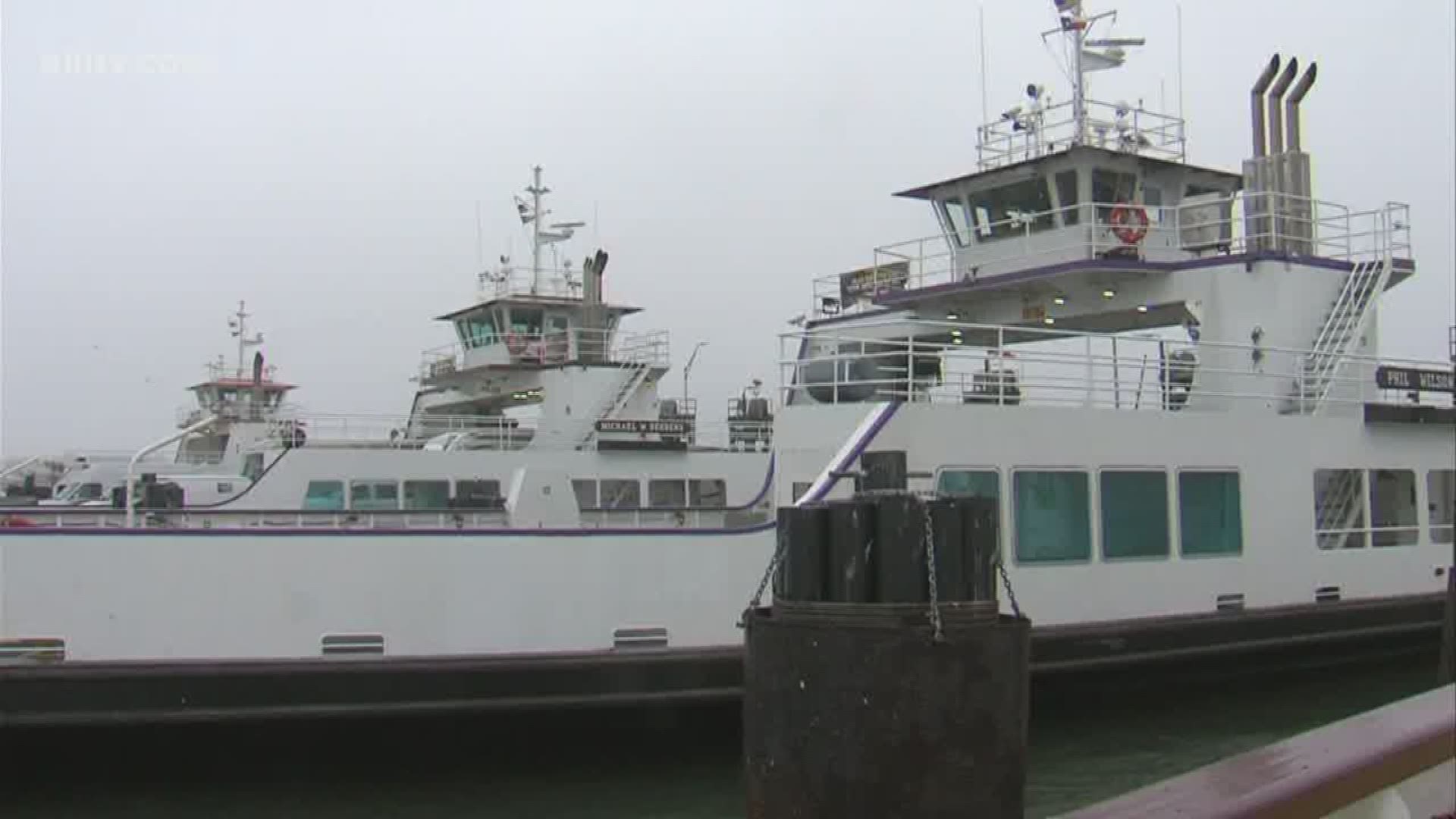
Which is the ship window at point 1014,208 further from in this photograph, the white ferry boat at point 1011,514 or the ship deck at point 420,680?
the ship deck at point 420,680

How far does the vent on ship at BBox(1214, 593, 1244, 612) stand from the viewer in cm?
1130

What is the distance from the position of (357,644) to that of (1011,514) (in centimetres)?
506

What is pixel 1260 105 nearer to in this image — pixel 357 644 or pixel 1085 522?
pixel 1085 522

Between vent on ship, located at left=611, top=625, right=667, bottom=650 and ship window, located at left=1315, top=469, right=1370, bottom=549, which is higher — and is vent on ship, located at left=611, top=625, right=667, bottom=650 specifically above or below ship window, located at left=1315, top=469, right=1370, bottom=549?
below

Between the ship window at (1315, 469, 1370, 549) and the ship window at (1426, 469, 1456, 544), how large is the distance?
1063 millimetres

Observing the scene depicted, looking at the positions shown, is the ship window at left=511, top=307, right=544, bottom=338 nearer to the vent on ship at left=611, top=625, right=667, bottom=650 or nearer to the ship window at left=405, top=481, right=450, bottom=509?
the ship window at left=405, top=481, right=450, bottom=509

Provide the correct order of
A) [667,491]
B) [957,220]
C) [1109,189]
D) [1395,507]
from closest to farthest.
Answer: [1395,507], [1109,189], [957,220], [667,491]

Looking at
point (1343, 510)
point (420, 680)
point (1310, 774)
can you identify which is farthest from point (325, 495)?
point (1310, 774)

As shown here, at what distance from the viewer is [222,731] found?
29.6 feet

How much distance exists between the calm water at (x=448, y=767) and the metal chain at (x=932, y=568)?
4583mm

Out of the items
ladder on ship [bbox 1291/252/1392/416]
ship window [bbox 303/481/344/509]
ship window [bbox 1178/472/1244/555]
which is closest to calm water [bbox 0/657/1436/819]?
ship window [bbox 1178/472/1244/555]

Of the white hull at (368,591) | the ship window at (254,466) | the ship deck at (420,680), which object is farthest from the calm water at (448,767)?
the ship window at (254,466)

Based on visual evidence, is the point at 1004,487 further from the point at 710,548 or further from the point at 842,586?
the point at 842,586

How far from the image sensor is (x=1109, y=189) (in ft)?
46.8
